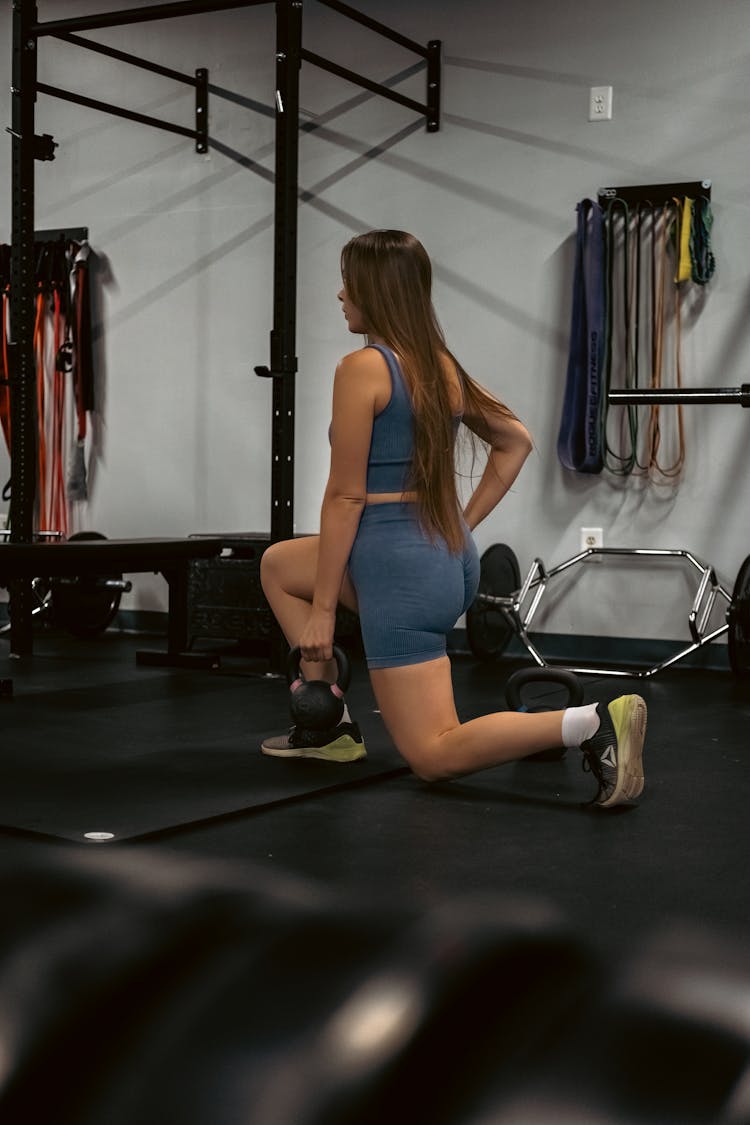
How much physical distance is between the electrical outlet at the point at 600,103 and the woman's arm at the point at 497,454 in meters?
2.78

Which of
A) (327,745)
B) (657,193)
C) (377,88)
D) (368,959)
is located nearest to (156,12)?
(377,88)

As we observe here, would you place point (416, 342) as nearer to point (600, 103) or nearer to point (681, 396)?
point (681, 396)

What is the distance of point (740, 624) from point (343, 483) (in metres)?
2.30

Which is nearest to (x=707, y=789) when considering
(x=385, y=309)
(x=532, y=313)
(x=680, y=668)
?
(x=385, y=309)

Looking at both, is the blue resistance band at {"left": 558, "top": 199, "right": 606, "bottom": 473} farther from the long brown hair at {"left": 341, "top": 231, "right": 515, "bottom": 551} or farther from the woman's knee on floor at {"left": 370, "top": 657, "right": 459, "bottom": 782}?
the woman's knee on floor at {"left": 370, "top": 657, "right": 459, "bottom": 782}

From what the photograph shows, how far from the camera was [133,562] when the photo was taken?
459cm

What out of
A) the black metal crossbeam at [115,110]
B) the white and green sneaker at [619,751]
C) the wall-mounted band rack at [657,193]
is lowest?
the white and green sneaker at [619,751]

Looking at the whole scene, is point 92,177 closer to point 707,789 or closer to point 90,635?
point 90,635

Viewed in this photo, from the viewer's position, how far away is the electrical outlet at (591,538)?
5398 mm

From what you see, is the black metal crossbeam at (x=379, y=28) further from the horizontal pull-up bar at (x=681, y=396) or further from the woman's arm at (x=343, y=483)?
the woman's arm at (x=343, y=483)

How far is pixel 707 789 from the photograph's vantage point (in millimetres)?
3057

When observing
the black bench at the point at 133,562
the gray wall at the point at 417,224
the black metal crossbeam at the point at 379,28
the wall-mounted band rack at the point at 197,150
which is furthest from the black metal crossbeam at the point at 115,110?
the black bench at the point at 133,562

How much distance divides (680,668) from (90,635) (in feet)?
8.52

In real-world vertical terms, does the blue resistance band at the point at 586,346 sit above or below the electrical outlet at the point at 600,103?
below
